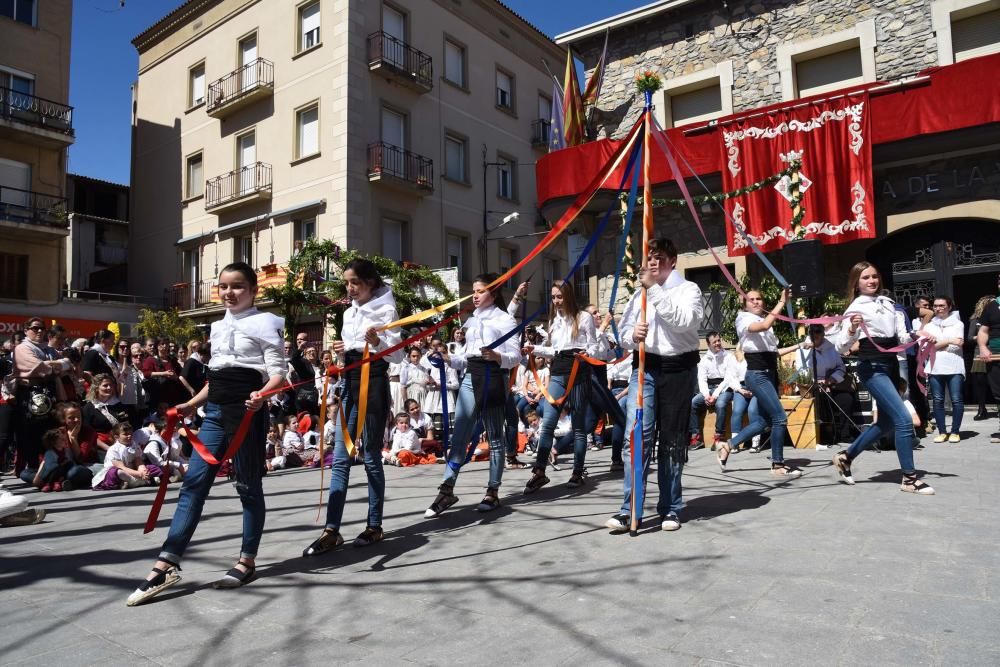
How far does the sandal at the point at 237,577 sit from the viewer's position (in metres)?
4.13

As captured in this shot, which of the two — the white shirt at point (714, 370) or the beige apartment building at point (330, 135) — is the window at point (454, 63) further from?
the white shirt at point (714, 370)

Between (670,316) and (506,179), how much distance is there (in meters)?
24.3

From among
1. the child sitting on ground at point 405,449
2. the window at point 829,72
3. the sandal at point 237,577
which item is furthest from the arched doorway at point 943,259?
the sandal at point 237,577

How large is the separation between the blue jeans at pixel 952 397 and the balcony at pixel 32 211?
25123 millimetres

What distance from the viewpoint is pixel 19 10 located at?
2428 centimetres

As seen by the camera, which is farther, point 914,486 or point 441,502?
point 914,486

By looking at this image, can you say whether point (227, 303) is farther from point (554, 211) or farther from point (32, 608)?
point (554, 211)

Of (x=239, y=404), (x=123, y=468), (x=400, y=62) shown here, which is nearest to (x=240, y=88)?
(x=400, y=62)

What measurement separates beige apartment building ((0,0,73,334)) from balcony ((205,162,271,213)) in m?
4.70

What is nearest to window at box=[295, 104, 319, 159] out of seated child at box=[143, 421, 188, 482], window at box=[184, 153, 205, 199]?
window at box=[184, 153, 205, 199]

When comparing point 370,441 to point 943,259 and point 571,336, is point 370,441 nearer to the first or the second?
point 571,336

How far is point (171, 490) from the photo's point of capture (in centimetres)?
842

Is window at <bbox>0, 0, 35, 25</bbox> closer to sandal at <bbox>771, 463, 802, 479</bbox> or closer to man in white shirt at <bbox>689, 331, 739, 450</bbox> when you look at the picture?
man in white shirt at <bbox>689, 331, 739, 450</bbox>

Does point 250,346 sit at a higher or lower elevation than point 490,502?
higher
